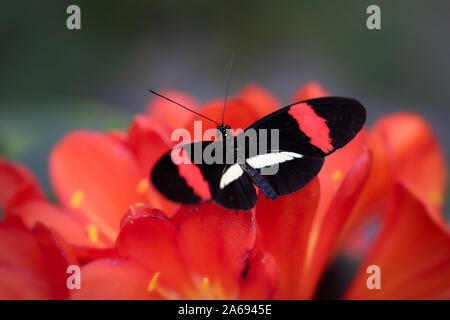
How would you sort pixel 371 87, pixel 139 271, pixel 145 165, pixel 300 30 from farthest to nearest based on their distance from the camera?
pixel 300 30 → pixel 371 87 → pixel 145 165 → pixel 139 271

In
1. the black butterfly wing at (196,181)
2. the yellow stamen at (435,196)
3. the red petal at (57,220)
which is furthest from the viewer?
the yellow stamen at (435,196)

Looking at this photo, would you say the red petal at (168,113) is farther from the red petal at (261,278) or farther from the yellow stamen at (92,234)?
the red petal at (261,278)

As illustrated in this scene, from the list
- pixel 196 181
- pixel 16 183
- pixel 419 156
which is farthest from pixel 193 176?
pixel 419 156

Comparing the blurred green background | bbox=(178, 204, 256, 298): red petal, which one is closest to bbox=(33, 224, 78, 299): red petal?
bbox=(178, 204, 256, 298): red petal

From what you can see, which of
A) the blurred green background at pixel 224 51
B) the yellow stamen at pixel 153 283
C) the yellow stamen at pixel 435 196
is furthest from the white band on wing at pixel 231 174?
the blurred green background at pixel 224 51

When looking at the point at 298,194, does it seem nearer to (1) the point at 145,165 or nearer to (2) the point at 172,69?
(1) the point at 145,165
